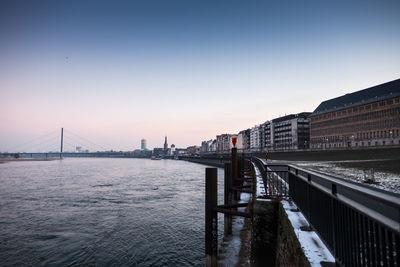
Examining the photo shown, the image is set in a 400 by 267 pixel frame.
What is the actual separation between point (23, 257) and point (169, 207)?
10923 mm

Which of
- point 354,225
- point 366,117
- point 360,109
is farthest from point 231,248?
point 360,109

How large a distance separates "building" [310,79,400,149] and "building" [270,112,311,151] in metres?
11.7

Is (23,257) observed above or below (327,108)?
below

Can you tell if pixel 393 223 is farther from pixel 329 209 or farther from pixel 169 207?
pixel 169 207

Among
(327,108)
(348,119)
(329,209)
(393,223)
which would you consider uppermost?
(327,108)

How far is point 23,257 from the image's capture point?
1102 centimetres

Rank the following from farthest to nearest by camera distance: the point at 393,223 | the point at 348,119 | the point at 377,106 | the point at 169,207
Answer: the point at 348,119 < the point at 377,106 < the point at 169,207 < the point at 393,223

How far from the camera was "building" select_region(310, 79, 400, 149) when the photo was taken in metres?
74.2

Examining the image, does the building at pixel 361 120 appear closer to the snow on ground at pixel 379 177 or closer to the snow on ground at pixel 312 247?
the snow on ground at pixel 379 177

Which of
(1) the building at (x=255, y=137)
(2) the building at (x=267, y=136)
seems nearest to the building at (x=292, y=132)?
(2) the building at (x=267, y=136)

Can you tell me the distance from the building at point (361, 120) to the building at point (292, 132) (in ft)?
38.5

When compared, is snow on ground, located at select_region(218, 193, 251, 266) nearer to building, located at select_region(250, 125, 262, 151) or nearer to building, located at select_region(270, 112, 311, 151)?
building, located at select_region(270, 112, 311, 151)

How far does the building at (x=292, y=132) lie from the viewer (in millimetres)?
124213

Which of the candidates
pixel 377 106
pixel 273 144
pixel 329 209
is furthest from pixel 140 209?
pixel 273 144
